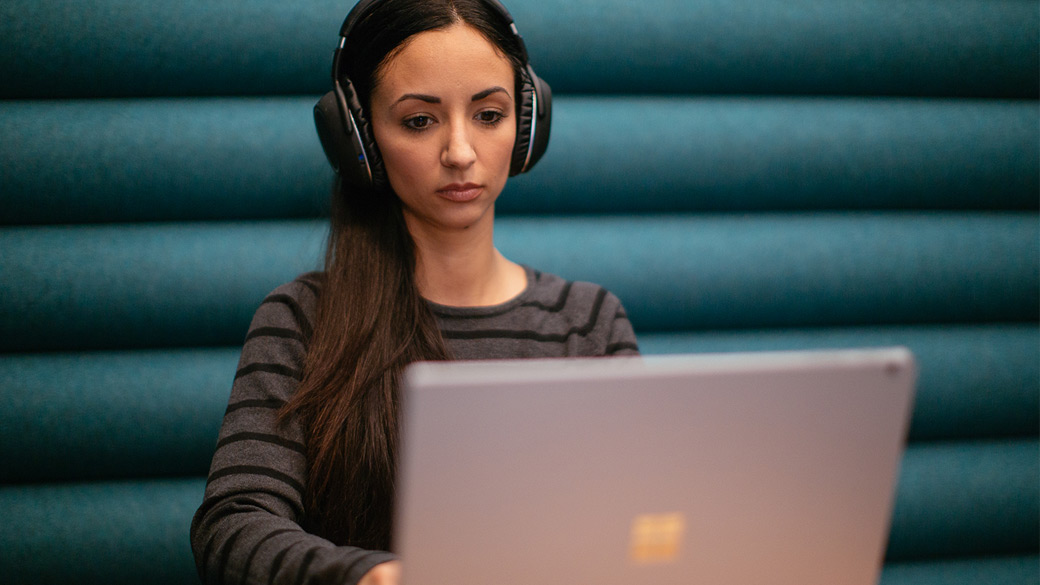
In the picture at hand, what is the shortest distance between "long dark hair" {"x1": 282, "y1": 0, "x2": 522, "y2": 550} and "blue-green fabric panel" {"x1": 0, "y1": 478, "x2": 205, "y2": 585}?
42 centimetres

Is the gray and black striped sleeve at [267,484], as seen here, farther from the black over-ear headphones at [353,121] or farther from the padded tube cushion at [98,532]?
the padded tube cushion at [98,532]

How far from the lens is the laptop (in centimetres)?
34

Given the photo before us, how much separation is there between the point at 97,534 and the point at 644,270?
96 centimetres

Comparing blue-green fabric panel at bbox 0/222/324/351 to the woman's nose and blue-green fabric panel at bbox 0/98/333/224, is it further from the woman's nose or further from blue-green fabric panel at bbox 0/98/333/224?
the woman's nose

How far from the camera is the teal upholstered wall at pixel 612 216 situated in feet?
3.32

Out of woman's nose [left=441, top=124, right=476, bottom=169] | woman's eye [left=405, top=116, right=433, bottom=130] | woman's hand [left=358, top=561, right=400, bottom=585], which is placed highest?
woman's eye [left=405, top=116, right=433, bottom=130]

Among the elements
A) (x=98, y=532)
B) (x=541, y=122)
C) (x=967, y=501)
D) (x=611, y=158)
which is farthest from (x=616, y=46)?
(x=98, y=532)

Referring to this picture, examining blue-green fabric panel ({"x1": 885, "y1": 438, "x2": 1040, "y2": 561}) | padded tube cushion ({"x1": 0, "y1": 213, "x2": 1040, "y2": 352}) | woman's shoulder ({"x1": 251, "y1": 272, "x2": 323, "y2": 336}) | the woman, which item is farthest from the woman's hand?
blue-green fabric panel ({"x1": 885, "y1": 438, "x2": 1040, "y2": 561})

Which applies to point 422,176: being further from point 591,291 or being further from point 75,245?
point 75,245

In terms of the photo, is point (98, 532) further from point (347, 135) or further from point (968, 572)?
point (968, 572)

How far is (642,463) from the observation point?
359 mm

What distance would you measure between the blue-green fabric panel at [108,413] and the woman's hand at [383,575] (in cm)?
68

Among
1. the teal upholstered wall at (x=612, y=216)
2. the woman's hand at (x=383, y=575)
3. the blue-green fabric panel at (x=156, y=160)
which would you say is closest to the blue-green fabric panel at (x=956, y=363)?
the teal upholstered wall at (x=612, y=216)

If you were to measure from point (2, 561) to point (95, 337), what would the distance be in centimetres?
36
